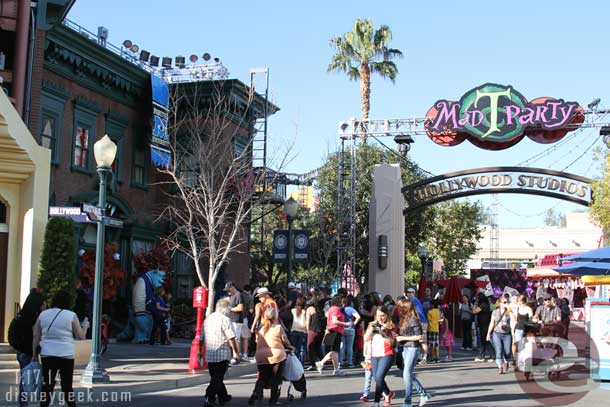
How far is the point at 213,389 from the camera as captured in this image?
11.4 m

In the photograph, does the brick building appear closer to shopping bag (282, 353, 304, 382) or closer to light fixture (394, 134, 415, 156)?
light fixture (394, 134, 415, 156)

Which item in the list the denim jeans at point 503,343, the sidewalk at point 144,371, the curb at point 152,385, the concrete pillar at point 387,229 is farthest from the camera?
the concrete pillar at point 387,229

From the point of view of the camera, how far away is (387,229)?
2886cm

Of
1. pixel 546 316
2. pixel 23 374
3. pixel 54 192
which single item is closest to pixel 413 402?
pixel 23 374

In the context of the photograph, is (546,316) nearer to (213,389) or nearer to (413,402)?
(413,402)

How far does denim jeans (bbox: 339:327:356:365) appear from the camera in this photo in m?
18.7

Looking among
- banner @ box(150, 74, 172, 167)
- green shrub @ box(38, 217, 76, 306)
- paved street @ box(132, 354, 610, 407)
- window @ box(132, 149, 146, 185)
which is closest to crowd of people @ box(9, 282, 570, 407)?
paved street @ box(132, 354, 610, 407)

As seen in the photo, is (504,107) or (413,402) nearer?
(413,402)

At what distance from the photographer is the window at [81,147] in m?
22.3

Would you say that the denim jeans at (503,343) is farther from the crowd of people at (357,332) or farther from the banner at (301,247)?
the banner at (301,247)

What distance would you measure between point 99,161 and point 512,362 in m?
11.3

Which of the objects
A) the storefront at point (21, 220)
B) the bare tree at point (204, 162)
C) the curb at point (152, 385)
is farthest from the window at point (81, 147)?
the curb at point (152, 385)

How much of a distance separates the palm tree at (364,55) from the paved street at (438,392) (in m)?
23.8

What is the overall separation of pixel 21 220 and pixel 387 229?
15.4 m
